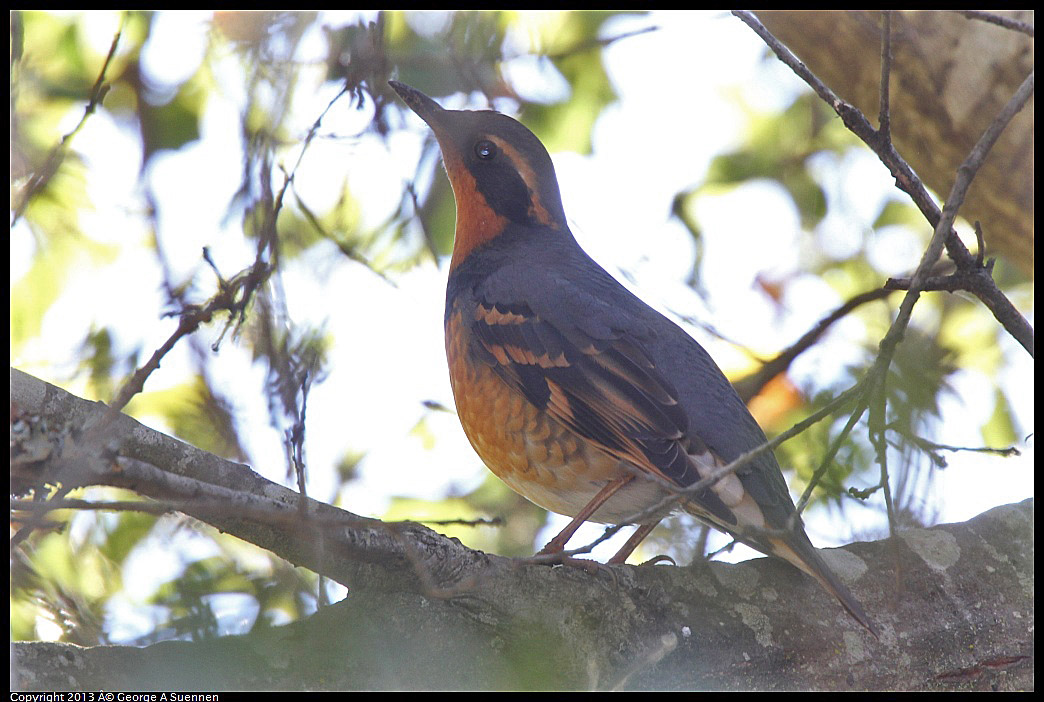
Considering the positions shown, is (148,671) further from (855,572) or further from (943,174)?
(943,174)

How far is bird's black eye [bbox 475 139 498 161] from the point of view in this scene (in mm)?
5586

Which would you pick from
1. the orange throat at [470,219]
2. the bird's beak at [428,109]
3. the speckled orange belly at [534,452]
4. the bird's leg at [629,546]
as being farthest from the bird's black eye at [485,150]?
the bird's leg at [629,546]

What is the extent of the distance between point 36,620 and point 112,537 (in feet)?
2.96

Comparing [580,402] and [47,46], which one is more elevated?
[47,46]

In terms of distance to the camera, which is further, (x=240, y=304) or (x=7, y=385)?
(x=7, y=385)

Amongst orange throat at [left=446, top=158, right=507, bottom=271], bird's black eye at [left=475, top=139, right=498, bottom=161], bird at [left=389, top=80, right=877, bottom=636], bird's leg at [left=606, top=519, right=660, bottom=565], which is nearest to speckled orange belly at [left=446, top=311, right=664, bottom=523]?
bird at [left=389, top=80, right=877, bottom=636]

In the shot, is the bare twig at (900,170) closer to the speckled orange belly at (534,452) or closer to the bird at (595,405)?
the bird at (595,405)

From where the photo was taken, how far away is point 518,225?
567 centimetres

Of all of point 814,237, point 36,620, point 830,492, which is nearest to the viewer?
point 36,620

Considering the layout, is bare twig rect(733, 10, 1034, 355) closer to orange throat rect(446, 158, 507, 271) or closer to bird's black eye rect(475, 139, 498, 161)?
A: bird's black eye rect(475, 139, 498, 161)

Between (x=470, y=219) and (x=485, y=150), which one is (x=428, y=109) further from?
(x=470, y=219)

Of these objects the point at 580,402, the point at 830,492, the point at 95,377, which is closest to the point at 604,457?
the point at 580,402

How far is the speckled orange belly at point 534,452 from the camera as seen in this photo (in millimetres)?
4355

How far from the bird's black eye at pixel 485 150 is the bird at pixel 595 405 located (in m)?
0.50
